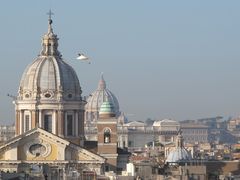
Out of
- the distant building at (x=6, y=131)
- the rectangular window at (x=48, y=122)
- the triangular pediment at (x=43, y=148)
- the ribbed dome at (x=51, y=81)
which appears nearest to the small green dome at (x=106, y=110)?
the ribbed dome at (x=51, y=81)

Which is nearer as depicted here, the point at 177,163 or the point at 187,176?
the point at 187,176

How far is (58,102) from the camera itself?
11144cm

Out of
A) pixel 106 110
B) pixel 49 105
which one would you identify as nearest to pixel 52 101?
pixel 49 105

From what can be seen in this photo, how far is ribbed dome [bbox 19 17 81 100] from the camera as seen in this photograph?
4407 inches

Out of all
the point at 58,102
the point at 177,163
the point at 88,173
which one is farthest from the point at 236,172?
the point at 88,173

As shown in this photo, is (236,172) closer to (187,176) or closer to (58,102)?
(58,102)

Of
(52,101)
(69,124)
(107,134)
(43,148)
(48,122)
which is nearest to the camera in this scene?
(43,148)

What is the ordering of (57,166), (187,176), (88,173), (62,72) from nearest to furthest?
(187,176) → (88,173) → (57,166) → (62,72)

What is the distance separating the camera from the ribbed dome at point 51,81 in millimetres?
111938

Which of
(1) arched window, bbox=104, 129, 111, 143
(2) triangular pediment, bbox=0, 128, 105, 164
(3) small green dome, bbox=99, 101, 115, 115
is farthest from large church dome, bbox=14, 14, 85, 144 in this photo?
(2) triangular pediment, bbox=0, 128, 105, 164

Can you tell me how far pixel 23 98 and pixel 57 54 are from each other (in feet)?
13.6

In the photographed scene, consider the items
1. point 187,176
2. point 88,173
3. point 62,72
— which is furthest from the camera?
point 62,72

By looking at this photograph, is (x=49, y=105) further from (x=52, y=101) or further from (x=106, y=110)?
(x=106, y=110)

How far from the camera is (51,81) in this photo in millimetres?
112250
